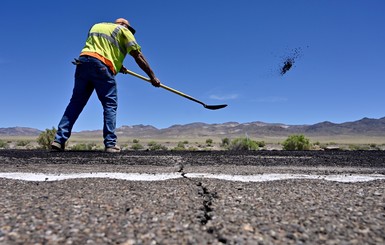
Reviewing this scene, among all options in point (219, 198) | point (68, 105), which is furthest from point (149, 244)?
point (68, 105)

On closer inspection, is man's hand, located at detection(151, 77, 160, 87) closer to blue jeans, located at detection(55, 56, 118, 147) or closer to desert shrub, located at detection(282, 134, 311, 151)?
blue jeans, located at detection(55, 56, 118, 147)

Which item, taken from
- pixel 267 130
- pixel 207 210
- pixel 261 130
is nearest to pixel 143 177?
pixel 207 210

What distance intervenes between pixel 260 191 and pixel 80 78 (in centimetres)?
468

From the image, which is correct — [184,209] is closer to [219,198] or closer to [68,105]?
[219,198]

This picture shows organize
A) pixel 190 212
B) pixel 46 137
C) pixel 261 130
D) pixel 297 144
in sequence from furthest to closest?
1. pixel 261 130
2. pixel 297 144
3. pixel 46 137
4. pixel 190 212

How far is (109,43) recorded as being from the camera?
246 inches

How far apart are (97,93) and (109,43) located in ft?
2.82

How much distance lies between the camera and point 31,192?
244 cm

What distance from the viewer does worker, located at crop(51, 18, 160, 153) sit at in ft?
20.1

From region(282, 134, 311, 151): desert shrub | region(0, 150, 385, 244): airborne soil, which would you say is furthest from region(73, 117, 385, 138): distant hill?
region(0, 150, 385, 244): airborne soil

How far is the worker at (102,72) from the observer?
6141 millimetres

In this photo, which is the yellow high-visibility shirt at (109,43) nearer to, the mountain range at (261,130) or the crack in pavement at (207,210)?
the crack in pavement at (207,210)

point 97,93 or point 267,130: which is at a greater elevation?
point 267,130

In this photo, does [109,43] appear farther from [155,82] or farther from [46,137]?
[46,137]
